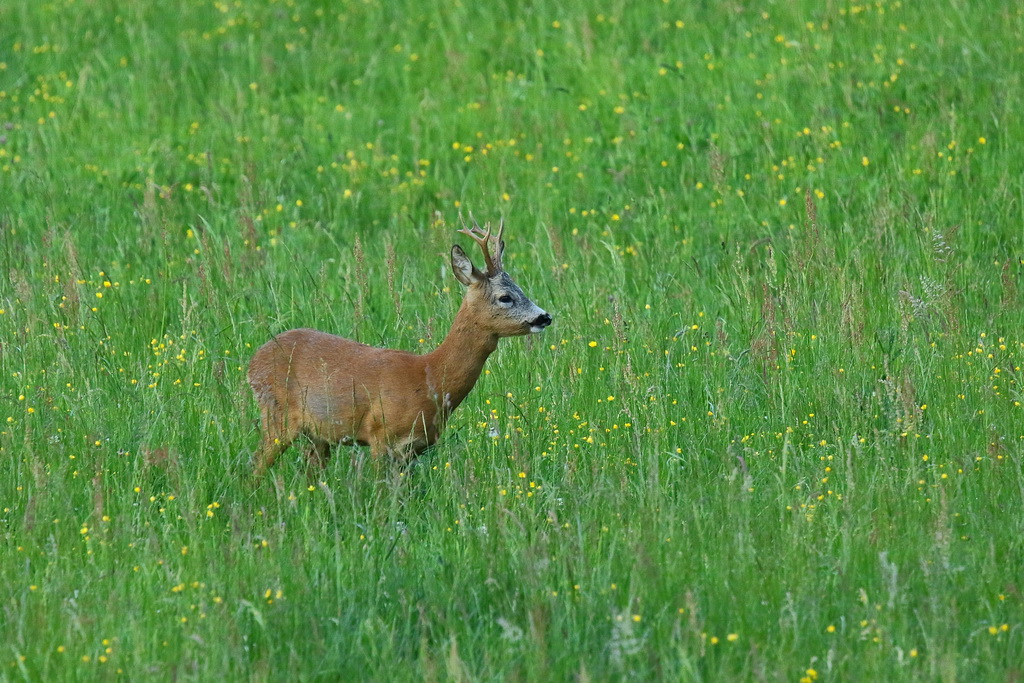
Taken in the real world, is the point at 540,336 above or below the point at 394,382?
below

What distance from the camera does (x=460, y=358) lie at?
6.32 m

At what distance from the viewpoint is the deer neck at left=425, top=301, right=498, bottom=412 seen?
6277 mm

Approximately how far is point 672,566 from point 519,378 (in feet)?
8.19

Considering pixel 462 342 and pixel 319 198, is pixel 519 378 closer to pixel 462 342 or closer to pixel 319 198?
pixel 462 342

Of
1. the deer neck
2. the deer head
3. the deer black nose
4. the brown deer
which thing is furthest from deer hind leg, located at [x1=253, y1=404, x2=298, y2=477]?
the deer black nose

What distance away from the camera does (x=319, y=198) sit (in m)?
10.4

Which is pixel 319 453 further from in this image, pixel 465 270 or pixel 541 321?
pixel 541 321

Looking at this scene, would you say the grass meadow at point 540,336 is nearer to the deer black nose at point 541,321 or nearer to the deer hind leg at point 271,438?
the deer hind leg at point 271,438

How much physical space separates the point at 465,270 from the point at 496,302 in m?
0.21

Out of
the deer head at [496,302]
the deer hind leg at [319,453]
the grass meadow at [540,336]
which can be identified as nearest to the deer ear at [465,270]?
the deer head at [496,302]

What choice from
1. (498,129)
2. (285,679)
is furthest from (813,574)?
(498,129)

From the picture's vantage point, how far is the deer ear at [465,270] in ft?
20.9

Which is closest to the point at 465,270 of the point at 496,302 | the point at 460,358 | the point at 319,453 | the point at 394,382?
the point at 496,302

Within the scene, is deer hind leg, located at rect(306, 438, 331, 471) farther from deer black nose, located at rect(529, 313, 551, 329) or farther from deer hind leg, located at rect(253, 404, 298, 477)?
deer black nose, located at rect(529, 313, 551, 329)
